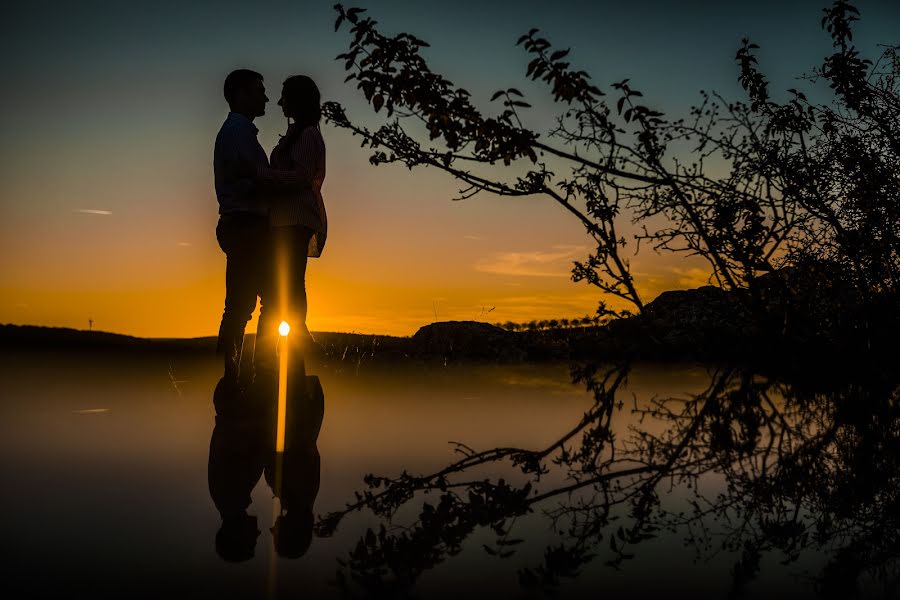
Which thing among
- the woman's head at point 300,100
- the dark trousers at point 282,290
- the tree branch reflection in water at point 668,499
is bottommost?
the tree branch reflection in water at point 668,499

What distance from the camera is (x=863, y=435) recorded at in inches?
189

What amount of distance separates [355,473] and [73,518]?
4.12 feet

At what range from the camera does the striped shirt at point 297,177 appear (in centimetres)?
671

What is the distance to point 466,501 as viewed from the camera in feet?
10.4

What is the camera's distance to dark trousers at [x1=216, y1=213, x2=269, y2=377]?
673 centimetres

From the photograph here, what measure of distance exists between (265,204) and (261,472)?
3.72 m

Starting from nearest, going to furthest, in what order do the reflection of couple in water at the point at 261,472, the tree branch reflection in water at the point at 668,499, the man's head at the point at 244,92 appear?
1. the tree branch reflection in water at the point at 668,499
2. the reflection of couple in water at the point at 261,472
3. the man's head at the point at 244,92

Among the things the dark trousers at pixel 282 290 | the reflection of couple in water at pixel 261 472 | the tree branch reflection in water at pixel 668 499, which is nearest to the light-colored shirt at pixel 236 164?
the dark trousers at pixel 282 290

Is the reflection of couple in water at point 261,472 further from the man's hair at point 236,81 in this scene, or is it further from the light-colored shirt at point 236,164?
the man's hair at point 236,81

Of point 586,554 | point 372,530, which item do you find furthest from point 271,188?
point 586,554

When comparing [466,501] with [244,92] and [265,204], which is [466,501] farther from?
[244,92]

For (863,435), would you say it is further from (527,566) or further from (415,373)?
(415,373)

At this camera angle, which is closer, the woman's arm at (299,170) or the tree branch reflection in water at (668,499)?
the tree branch reflection in water at (668,499)

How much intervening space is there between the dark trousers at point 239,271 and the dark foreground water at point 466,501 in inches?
Answer: 29.2
